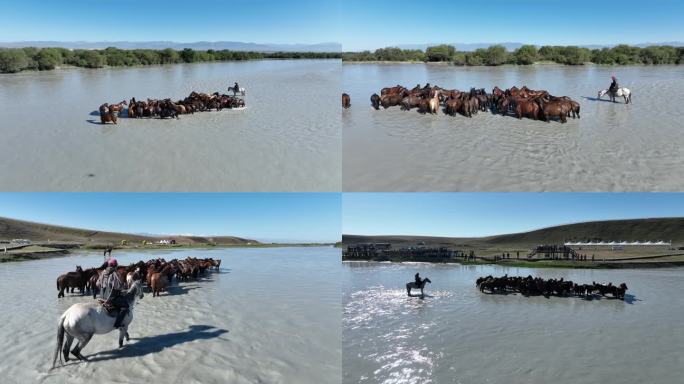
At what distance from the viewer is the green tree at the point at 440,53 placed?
6856cm

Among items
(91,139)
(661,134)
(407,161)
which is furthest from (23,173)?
(661,134)

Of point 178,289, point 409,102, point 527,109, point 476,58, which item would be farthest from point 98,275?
point 476,58

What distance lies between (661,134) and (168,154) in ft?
54.5

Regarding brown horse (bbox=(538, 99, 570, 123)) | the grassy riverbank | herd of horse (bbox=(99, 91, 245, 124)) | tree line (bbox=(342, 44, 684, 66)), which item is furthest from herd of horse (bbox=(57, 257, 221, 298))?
tree line (bbox=(342, 44, 684, 66))

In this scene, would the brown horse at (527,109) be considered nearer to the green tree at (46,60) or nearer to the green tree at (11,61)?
the green tree at (11,61)

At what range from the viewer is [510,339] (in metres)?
8.38

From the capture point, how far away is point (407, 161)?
11.1 meters

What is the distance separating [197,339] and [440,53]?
70.4m

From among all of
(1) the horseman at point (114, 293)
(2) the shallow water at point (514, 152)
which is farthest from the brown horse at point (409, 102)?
(1) the horseman at point (114, 293)

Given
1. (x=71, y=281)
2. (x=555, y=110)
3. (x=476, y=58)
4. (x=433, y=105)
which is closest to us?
(x=71, y=281)

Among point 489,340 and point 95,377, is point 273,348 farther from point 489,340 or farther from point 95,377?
point 489,340

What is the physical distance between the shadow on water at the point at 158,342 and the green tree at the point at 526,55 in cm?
6402

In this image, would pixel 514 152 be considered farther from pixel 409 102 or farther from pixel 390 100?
pixel 390 100

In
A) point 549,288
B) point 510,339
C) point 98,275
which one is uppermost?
point 98,275
